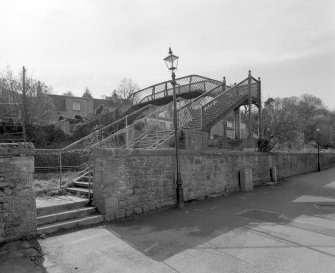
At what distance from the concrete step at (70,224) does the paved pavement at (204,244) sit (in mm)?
267

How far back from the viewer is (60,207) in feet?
22.7

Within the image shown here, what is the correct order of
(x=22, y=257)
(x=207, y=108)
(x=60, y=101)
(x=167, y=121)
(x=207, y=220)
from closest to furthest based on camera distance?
(x=22, y=257), (x=207, y=220), (x=207, y=108), (x=167, y=121), (x=60, y=101)

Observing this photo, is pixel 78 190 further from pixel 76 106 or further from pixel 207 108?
pixel 76 106

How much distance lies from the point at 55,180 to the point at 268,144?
44.3 feet

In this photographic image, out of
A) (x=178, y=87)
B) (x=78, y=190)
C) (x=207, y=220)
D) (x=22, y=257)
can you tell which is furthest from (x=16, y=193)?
(x=178, y=87)

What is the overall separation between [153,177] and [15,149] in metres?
4.12

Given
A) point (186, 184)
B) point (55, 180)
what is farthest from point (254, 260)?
A: point (55, 180)

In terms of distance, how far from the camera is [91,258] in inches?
199

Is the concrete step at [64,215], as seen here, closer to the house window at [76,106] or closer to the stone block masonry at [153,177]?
the stone block masonry at [153,177]

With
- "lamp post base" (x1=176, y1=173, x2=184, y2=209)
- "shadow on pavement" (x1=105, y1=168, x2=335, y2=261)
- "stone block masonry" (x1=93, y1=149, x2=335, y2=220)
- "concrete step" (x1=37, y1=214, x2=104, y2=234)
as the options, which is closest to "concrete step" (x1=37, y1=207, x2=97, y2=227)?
"concrete step" (x1=37, y1=214, x2=104, y2=234)

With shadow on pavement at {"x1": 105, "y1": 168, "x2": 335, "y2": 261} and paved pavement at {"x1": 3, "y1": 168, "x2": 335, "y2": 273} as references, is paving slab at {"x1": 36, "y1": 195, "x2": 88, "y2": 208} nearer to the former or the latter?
paved pavement at {"x1": 3, "y1": 168, "x2": 335, "y2": 273}

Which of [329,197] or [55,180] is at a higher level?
[55,180]

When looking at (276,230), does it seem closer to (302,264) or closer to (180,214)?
(302,264)

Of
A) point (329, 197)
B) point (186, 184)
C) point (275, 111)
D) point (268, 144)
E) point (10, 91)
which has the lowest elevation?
point (329, 197)
